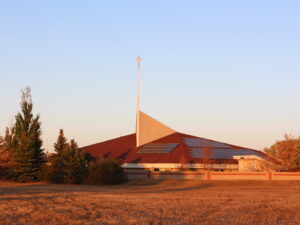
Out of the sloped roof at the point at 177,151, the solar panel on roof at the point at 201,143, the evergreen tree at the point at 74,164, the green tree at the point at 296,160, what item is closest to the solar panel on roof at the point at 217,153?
the sloped roof at the point at 177,151

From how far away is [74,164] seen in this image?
165 ft

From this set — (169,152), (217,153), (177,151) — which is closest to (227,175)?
(177,151)

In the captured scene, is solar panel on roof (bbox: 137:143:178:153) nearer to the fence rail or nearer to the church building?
the church building

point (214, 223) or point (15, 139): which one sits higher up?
point (15, 139)

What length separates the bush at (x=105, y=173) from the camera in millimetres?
49581

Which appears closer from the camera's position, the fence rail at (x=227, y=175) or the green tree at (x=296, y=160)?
the fence rail at (x=227, y=175)

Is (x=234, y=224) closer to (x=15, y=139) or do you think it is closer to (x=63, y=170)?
(x=63, y=170)

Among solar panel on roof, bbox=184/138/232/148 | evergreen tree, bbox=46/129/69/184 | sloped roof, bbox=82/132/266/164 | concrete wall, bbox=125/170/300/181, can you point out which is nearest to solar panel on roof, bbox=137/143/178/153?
sloped roof, bbox=82/132/266/164

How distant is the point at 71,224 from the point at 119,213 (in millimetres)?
3545

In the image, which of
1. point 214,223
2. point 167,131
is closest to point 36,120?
point 167,131

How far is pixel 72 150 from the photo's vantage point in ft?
166

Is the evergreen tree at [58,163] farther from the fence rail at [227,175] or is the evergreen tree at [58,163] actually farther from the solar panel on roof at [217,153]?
the solar panel on roof at [217,153]

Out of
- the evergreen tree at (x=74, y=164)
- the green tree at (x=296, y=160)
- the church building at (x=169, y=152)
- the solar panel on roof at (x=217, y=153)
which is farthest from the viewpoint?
the solar panel on roof at (x=217, y=153)

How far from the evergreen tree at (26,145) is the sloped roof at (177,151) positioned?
41.8 ft
